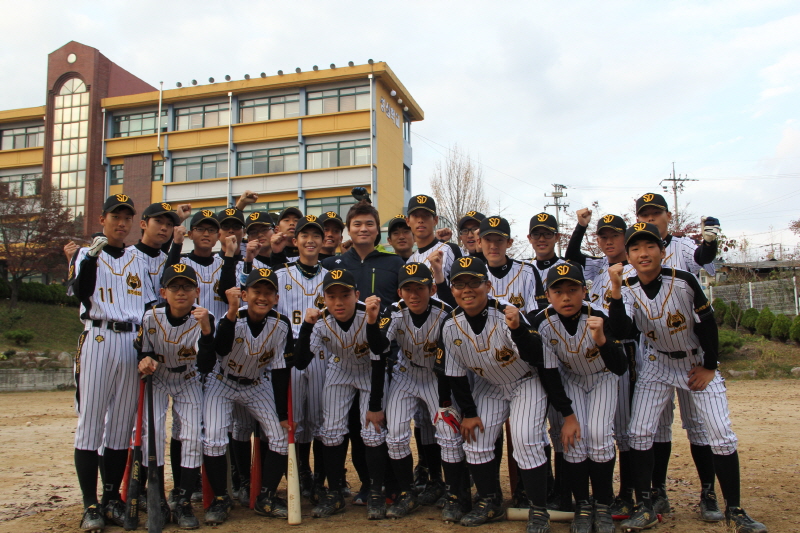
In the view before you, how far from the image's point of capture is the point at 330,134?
34594 mm

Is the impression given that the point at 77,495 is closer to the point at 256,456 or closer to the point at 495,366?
the point at 256,456

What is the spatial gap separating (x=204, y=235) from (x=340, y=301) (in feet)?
6.03

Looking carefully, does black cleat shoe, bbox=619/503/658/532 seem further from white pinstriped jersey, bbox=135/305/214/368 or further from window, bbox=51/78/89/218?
window, bbox=51/78/89/218

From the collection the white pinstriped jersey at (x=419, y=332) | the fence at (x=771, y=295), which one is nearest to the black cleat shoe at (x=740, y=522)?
the white pinstriped jersey at (x=419, y=332)

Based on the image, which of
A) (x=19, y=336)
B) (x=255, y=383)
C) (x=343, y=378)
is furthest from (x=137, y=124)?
(x=343, y=378)

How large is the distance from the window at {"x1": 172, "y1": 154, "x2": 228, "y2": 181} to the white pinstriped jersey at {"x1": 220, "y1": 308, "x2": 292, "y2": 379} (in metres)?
32.6

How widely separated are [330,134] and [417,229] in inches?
1157

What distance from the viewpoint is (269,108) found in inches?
1415

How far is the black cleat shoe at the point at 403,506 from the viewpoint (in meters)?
5.12

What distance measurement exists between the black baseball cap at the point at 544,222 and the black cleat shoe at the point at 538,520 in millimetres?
2650

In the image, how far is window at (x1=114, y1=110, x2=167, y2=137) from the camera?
38.0m

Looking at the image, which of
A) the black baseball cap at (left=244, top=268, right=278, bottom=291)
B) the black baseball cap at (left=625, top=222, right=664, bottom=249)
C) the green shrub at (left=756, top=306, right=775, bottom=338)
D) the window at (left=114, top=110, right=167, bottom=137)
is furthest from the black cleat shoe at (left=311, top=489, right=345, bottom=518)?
the window at (left=114, top=110, right=167, bottom=137)

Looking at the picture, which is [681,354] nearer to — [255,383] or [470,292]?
[470,292]

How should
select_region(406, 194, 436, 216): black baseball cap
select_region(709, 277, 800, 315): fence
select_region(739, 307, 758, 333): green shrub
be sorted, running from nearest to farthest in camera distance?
1. select_region(406, 194, 436, 216): black baseball cap
2. select_region(739, 307, 758, 333): green shrub
3. select_region(709, 277, 800, 315): fence
